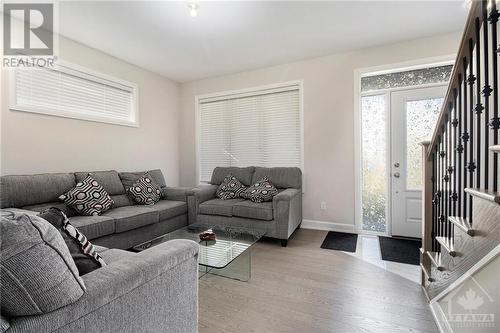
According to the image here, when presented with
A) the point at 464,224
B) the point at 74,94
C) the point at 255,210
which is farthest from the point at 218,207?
the point at 464,224

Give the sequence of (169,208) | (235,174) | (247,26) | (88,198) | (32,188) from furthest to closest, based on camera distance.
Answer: (235,174)
(169,208)
(247,26)
(88,198)
(32,188)

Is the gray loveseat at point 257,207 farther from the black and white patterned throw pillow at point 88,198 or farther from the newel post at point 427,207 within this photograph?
the newel post at point 427,207

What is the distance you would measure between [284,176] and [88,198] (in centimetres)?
249

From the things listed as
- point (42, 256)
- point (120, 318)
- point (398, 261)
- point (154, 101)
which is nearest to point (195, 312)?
point (120, 318)

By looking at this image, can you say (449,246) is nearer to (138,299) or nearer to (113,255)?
(138,299)

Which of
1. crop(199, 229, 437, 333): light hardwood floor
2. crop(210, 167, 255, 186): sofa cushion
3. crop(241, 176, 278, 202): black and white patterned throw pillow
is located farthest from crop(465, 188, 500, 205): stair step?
crop(210, 167, 255, 186): sofa cushion

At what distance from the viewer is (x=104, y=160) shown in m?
3.48

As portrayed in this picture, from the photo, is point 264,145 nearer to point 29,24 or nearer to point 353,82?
point 353,82

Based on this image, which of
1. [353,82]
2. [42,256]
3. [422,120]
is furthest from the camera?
[353,82]

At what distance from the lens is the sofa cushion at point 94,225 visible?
90.0 inches

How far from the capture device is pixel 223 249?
2172 mm

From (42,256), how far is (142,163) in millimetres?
3538

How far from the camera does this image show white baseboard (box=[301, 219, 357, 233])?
11.6 ft

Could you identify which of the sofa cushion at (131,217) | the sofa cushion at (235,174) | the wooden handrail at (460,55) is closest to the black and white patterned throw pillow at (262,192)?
the sofa cushion at (235,174)
